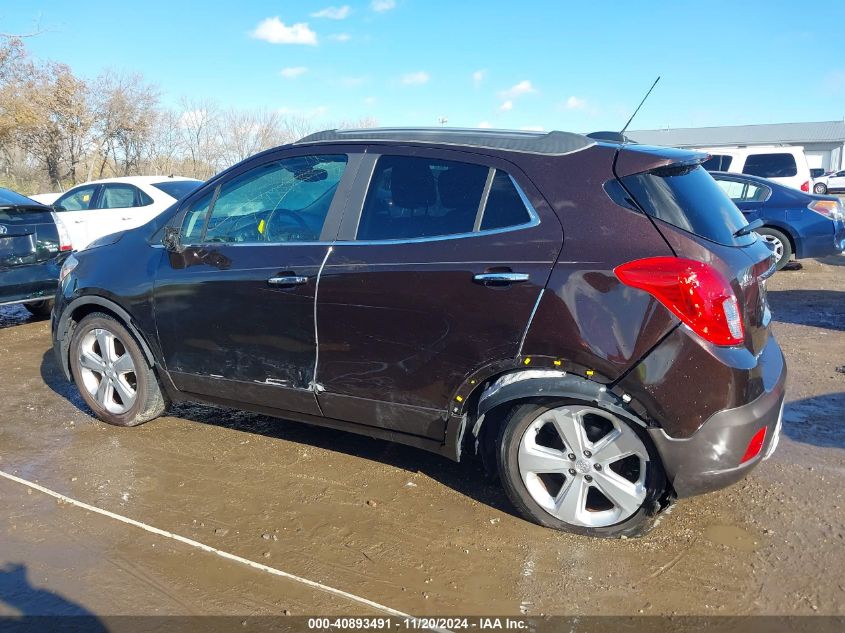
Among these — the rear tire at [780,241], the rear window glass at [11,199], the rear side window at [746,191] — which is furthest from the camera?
the rear side window at [746,191]

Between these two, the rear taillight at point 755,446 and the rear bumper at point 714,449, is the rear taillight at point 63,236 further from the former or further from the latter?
the rear taillight at point 755,446

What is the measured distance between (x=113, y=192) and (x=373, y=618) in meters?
9.36

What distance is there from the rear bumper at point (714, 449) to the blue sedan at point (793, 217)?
25.3ft

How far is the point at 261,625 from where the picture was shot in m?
2.55

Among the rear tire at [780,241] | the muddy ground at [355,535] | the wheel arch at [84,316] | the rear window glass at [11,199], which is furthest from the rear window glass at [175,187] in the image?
the rear tire at [780,241]

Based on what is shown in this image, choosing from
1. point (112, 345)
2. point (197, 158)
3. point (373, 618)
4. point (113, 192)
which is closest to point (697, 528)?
point (373, 618)

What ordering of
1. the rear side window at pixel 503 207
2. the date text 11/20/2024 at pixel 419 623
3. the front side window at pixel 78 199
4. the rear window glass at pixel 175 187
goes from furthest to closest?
the front side window at pixel 78 199 → the rear window glass at pixel 175 187 → the rear side window at pixel 503 207 → the date text 11/20/2024 at pixel 419 623

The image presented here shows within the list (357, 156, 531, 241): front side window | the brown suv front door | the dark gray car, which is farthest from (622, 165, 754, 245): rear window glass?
the dark gray car

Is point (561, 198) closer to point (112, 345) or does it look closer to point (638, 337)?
point (638, 337)

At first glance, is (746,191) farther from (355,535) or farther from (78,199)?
(78,199)

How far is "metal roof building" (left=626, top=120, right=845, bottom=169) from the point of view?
55.6 m

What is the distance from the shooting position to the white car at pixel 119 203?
9.81 m

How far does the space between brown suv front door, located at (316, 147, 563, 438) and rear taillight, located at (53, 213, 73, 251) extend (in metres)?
5.17

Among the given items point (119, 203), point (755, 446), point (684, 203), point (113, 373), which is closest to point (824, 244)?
point (684, 203)
